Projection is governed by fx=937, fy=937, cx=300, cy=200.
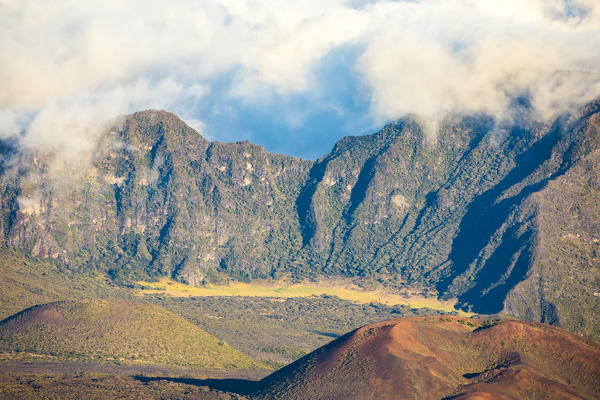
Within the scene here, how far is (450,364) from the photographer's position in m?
175

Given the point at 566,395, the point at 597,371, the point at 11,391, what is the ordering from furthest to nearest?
the point at 11,391, the point at 597,371, the point at 566,395

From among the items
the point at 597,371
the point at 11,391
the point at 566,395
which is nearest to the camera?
the point at 566,395

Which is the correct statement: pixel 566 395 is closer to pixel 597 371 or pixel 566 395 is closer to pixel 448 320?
pixel 597 371

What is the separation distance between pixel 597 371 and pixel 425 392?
112ft

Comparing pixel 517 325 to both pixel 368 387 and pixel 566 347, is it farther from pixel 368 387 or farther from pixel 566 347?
pixel 368 387

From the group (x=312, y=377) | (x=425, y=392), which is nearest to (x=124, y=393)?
(x=312, y=377)

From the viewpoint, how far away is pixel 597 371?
565ft

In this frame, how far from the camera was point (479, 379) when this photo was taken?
556ft

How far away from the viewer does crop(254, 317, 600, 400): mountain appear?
164 m

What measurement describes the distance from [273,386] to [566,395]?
61.8 metres

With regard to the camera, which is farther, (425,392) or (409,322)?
(409,322)

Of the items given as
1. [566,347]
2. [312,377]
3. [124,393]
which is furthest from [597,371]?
[124,393]

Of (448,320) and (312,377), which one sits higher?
(448,320)

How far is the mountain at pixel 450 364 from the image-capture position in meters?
164
